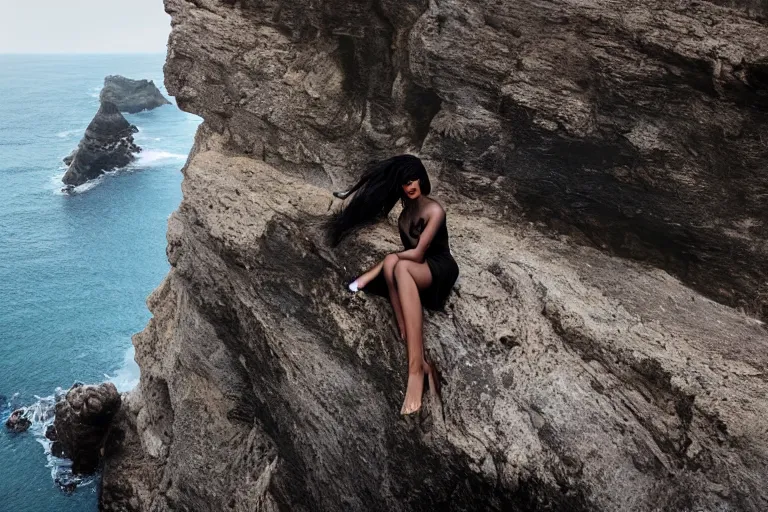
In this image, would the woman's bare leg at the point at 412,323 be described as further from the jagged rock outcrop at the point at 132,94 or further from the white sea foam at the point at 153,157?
the jagged rock outcrop at the point at 132,94

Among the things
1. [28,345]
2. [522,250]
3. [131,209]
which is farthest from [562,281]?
[131,209]

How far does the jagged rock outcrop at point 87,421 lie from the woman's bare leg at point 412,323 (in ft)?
53.2

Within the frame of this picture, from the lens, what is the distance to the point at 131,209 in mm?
46125

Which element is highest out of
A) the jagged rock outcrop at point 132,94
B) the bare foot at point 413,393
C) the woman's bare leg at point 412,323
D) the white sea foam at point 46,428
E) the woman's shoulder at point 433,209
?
the woman's shoulder at point 433,209

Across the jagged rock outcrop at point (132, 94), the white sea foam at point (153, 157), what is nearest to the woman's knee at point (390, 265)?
the white sea foam at point (153, 157)

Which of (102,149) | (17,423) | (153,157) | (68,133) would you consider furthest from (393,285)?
(68,133)

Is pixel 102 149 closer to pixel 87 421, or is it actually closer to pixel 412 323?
pixel 87 421

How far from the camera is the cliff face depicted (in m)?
8.75

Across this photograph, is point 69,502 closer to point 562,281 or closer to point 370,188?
point 370,188

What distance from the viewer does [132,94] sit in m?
79.9

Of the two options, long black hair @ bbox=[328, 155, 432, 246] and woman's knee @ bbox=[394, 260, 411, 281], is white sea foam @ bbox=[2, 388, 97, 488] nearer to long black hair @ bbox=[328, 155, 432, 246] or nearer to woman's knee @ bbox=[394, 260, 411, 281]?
long black hair @ bbox=[328, 155, 432, 246]

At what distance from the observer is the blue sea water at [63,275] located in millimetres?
24094

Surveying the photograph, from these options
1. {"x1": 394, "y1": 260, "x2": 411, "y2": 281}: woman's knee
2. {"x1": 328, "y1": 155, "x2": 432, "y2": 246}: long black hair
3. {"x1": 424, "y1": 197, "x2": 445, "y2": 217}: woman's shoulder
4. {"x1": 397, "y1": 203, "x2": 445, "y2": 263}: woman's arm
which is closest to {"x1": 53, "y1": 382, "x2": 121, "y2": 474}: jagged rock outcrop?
{"x1": 328, "y1": 155, "x2": 432, "y2": 246}: long black hair

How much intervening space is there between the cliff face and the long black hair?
379 mm
